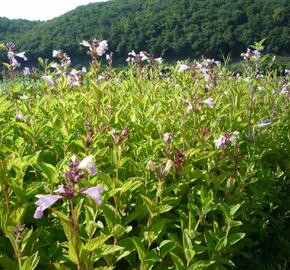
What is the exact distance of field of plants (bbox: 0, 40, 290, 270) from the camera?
5.67ft

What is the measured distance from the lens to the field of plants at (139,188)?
173cm

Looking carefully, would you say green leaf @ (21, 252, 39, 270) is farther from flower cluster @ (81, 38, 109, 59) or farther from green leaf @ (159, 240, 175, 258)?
flower cluster @ (81, 38, 109, 59)

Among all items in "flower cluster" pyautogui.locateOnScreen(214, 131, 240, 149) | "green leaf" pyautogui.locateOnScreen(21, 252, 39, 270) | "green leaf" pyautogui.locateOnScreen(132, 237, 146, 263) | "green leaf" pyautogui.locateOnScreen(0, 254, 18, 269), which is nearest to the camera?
"green leaf" pyautogui.locateOnScreen(21, 252, 39, 270)

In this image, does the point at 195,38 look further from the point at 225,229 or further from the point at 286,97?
the point at 225,229

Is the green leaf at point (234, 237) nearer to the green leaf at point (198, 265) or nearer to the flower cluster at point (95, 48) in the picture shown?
the green leaf at point (198, 265)

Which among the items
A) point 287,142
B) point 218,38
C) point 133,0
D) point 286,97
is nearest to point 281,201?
point 287,142

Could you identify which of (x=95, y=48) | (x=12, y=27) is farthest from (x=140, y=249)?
(x=12, y=27)

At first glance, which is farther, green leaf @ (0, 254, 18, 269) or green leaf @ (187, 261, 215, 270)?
green leaf @ (187, 261, 215, 270)

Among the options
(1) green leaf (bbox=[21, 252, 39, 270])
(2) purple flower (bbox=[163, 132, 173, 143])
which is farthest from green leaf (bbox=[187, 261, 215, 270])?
(2) purple flower (bbox=[163, 132, 173, 143])

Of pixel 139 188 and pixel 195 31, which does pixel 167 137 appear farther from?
pixel 195 31

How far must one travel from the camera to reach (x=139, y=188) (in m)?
2.22

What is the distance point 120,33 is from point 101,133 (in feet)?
145

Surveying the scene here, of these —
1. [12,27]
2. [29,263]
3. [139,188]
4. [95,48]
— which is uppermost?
[12,27]

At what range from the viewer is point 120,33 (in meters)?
45.6
